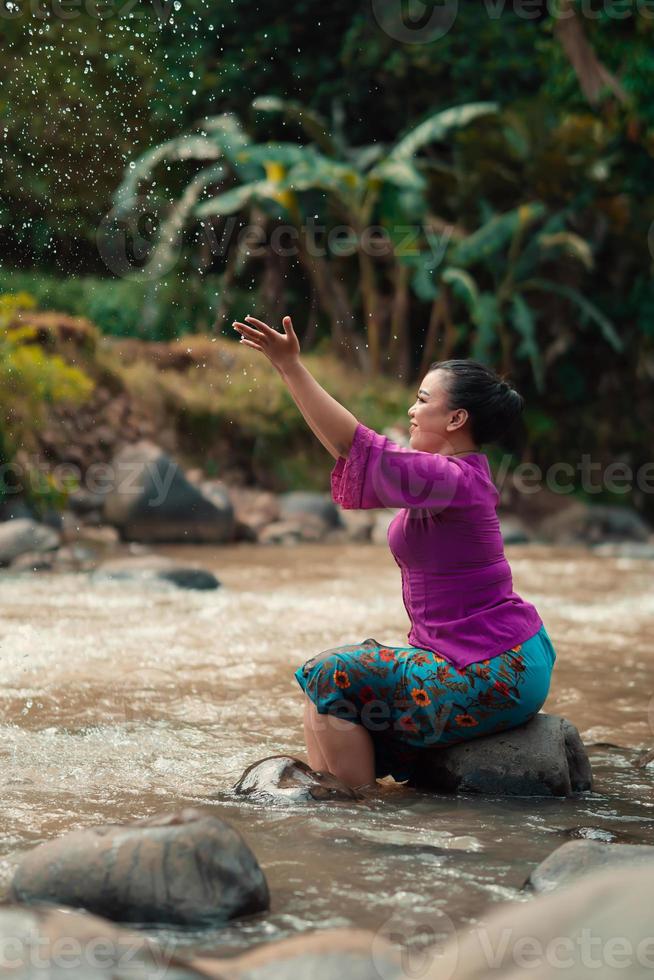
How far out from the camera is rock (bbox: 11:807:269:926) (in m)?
2.35

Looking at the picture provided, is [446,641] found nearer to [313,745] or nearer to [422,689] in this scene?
[422,689]

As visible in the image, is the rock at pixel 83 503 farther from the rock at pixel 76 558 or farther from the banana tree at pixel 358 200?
the banana tree at pixel 358 200

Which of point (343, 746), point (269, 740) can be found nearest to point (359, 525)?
point (269, 740)

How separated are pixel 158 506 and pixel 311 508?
2.22 m

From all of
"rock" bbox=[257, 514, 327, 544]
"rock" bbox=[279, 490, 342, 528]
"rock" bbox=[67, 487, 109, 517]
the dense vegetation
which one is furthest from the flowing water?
the dense vegetation

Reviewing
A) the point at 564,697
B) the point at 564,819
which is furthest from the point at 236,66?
the point at 564,819

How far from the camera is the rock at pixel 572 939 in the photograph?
6.22 ft

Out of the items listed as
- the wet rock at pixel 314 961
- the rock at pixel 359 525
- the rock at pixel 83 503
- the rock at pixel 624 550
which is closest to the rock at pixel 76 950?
the wet rock at pixel 314 961

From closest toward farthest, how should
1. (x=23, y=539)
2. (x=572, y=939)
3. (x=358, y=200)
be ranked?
(x=572, y=939)
(x=23, y=539)
(x=358, y=200)

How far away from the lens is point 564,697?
198 inches

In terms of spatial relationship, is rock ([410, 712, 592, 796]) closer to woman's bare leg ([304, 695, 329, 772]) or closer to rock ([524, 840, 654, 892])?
woman's bare leg ([304, 695, 329, 772])

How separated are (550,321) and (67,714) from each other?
541 inches

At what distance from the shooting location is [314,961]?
2.07 meters

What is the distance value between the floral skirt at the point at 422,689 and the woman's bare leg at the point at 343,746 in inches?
1.1
